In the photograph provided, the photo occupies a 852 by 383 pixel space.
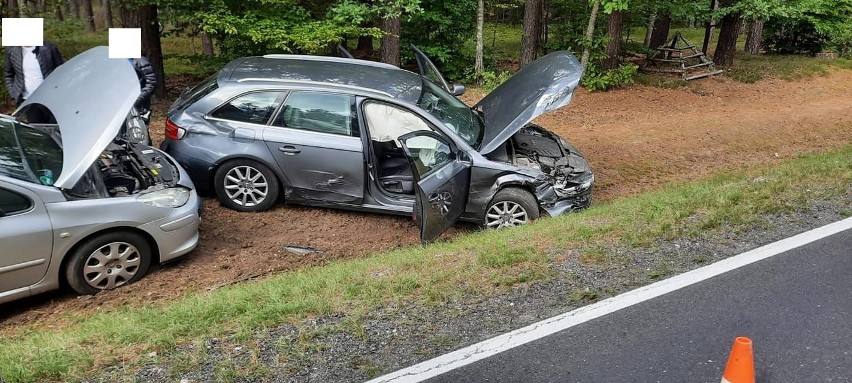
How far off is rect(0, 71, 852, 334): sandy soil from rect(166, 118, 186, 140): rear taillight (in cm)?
82

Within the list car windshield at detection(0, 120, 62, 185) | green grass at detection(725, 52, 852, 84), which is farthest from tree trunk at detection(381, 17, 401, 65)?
green grass at detection(725, 52, 852, 84)

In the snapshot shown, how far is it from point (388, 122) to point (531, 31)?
8.64m

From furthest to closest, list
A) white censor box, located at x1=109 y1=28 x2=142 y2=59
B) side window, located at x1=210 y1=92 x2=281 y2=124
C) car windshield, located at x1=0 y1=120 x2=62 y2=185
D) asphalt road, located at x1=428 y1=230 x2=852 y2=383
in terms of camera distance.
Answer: side window, located at x1=210 y1=92 x2=281 y2=124, white censor box, located at x1=109 y1=28 x2=142 y2=59, car windshield, located at x1=0 y1=120 x2=62 y2=185, asphalt road, located at x1=428 y1=230 x2=852 y2=383

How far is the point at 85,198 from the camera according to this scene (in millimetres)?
5227

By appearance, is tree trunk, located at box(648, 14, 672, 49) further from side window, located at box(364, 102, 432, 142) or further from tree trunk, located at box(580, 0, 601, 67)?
side window, located at box(364, 102, 432, 142)

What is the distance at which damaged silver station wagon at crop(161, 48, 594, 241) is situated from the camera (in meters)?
6.59

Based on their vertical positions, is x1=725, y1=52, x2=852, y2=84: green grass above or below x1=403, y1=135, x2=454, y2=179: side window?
above

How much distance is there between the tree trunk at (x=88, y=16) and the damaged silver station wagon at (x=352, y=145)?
19.4 m

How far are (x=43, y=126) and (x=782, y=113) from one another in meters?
13.3

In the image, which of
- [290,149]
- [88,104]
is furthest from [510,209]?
[88,104]

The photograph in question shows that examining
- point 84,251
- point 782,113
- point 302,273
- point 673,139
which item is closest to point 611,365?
point 302,273

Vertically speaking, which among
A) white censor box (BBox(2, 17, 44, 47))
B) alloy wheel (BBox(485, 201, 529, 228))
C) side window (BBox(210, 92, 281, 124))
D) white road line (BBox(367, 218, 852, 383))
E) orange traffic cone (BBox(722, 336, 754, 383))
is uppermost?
white censor box (BBox(2, 17, 44, 47))

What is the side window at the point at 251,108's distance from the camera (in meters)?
6.84

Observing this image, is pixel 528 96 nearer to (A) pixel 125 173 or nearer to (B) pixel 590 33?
(A) pixel 125 173
